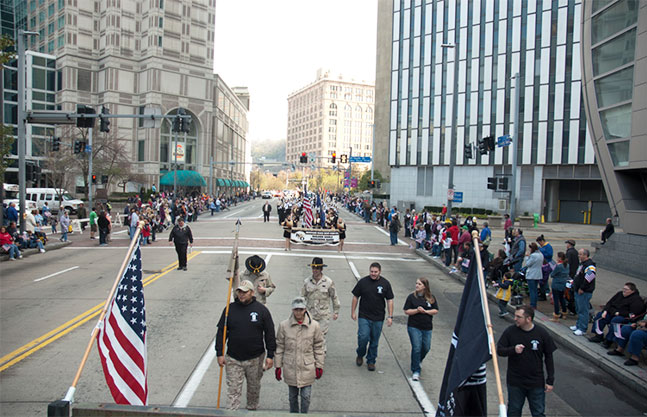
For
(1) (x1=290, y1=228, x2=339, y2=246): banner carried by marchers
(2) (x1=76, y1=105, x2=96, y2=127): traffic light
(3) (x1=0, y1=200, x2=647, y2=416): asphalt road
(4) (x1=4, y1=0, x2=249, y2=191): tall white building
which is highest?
(4) (x1=4, y1=0, x2=249, y2=191): tall white building

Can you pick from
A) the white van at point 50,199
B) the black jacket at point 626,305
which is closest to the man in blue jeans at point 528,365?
the black jacket at point 626,305

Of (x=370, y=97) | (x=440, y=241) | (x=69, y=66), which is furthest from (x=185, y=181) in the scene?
(x=370, y=97)

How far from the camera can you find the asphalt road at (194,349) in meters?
6.45

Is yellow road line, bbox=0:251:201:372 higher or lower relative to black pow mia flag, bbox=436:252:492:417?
lower

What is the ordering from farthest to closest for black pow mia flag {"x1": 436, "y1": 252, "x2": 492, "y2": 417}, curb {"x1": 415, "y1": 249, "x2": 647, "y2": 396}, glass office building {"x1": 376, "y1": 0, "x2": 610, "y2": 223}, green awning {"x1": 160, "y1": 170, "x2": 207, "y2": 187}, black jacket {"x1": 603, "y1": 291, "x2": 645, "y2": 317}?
green awning {"x1": 160, "y1": 170, "x2": 207, "y2": 187}
glass office building {"x1": 376, "y1": 0, "x2": 610, "y2": 223}
black jacket {"x1": 603, "y1": 291, "x2": 645, "y2": 317}
curb {"x1": 415, "y1": 249, "x2": 647, "y2": 396}
black pow mia flag {"x1": 436, "y1": 252, "x2": 492, "y2": 417}

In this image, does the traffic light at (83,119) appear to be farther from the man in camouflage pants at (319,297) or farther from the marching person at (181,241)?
the man in camouflage pants at (319,297)

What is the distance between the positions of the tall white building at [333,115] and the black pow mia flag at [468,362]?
429ft

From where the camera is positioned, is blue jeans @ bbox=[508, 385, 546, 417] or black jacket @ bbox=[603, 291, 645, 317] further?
black jacket @ bbox=[603, 291, 645, 317]

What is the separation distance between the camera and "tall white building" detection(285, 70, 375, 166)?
142 m

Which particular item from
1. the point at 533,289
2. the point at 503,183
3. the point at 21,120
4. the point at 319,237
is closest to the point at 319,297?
the point at 533,289

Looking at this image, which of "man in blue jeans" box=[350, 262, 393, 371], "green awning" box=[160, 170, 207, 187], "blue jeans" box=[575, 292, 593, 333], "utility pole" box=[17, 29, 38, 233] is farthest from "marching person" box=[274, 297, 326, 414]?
"green awning" box=[160, 170, 207, 187]

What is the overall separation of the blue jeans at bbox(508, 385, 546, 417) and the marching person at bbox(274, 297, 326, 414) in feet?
7.26

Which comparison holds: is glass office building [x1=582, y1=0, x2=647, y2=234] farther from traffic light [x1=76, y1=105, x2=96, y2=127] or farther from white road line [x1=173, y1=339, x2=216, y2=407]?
traffic light [x1=76, y1=105, x2=96, y2=127]

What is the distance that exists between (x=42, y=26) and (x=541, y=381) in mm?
82646
